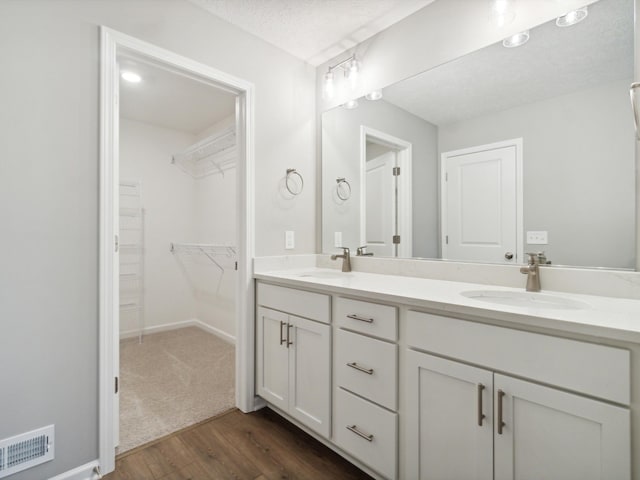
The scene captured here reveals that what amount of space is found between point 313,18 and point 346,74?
0.41 meters

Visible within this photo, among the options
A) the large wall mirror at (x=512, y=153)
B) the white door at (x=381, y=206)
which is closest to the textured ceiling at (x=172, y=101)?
the white door at (x=381, y=206)

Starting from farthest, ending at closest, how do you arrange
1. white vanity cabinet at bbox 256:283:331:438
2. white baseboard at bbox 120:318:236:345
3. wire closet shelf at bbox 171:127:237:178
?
1. white baseboard at bbox 120:318:236:345
2. wire closet shelf at bbox 171:127:237:178
3. white vanity cabinet at bbox 256:283:331:438

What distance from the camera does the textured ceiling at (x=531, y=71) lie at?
1296mm

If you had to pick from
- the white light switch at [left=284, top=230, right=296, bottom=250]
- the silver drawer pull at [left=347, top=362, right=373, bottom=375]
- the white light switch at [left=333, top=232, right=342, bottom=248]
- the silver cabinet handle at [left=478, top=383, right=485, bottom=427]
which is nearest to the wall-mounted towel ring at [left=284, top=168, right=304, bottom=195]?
the white light switch at [left=284, top=230, right=296, bottom=250]

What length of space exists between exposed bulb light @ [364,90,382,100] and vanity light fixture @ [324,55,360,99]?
0.50 ft

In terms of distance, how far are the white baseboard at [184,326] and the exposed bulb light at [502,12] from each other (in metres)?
3.27

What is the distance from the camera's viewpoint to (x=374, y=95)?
6.75ft

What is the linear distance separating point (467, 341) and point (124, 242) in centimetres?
357

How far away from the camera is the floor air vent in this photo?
125 centimetres

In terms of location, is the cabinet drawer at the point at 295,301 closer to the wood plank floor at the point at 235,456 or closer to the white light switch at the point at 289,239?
the white light switch at the point at 289,239

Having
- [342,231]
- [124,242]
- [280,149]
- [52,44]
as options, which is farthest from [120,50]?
[124,242]

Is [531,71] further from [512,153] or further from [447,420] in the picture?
[447,420]

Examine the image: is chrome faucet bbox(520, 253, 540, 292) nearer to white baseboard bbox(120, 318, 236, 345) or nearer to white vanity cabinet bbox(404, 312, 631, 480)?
white vanity cabinet bbox(404, 312, 631, 480)

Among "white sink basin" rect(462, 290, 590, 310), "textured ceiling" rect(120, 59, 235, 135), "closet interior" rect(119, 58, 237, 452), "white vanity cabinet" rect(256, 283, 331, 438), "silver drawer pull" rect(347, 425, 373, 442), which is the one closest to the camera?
"white sink basin" rect(462, 290, 590, 310)
